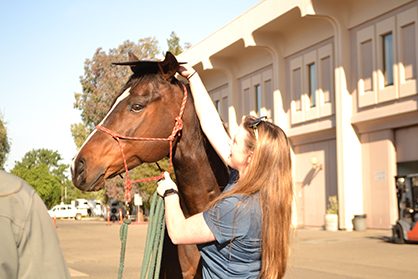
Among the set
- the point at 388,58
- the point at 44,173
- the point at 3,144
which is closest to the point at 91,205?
the point at 44,173

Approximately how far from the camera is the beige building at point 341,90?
63.2ft

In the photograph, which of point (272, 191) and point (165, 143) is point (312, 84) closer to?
point (165, 143)

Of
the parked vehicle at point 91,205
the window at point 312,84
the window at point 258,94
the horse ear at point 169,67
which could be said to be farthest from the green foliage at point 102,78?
the horse ear at point 169,67

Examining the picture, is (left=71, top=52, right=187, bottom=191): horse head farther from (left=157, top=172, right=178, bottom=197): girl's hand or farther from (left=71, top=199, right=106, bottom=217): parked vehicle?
(left=71, top=199, right=106, bottom=217): parked vehicle

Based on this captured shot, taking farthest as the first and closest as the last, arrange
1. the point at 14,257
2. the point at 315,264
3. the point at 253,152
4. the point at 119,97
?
the point at 315,264 → the point at 119,97 → the point at 253,152 → the point at 14,257

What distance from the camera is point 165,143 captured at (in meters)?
2.89

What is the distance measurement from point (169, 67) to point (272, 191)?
112cm

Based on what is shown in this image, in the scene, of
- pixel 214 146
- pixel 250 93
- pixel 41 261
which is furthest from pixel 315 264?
pixel 250 93

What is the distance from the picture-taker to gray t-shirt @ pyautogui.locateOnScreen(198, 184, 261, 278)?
2170 millimetres

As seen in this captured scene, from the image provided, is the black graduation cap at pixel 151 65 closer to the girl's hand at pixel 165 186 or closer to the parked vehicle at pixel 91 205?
the girl's hand at pixel 165 186

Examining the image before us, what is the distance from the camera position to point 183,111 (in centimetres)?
300

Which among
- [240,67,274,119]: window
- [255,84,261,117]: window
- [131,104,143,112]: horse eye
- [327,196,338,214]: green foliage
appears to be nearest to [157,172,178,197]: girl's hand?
[131,104,143,112]: horse eye

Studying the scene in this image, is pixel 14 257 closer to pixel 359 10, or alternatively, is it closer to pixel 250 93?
pixel 359 10

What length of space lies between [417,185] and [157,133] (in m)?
13.8
